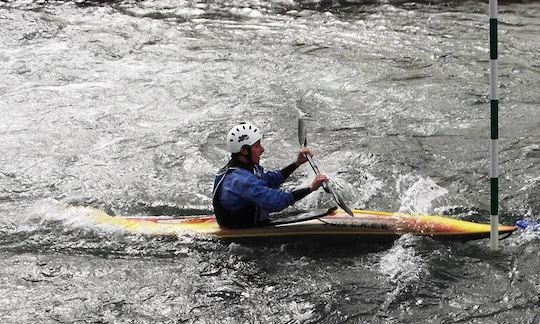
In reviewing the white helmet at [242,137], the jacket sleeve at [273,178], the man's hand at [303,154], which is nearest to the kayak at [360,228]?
the jacket sleeve at [273,178]

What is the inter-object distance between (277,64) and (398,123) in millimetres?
2999

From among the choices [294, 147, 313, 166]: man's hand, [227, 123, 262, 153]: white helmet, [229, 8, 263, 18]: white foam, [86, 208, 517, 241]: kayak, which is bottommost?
[86, 208, 517, 241]: kayak

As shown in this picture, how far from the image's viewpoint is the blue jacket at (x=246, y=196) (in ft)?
18.4

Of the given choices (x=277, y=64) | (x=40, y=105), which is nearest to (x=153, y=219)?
(x=40, y=105)

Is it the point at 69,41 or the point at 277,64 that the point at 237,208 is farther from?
the point at 69,41

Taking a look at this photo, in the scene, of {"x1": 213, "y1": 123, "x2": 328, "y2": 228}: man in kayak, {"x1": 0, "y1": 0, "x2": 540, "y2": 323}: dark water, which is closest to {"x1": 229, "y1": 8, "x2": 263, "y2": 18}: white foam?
{"x1": 0, "y1": 0, "x2": 540, "y2": 323}: dark water

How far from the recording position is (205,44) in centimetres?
1243

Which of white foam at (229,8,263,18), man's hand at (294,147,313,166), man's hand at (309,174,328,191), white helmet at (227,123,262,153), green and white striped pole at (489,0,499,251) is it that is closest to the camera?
green and white striped pole at (489,0,499,251)

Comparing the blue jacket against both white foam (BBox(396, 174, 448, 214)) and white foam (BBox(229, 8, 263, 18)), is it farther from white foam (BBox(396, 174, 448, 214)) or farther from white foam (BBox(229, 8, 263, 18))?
white foam (BBox(229, 8, 263, 18))

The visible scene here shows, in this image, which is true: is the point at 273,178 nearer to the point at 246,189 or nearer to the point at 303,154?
the point at 303,154

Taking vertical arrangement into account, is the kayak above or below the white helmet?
below

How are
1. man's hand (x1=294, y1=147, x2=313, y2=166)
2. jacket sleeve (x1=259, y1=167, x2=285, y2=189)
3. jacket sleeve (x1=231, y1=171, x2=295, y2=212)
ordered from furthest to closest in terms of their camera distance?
jacket sleeve (x1=259, y1=167, x2=285, y2=189) < man's hand (x1=294, y1=147, x2=313, y2=166) < jacket sleeve (x1=231, y1=171, x2=295, y2=212)

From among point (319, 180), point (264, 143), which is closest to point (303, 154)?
point (319, 180)

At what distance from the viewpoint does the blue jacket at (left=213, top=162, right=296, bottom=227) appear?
562cm
